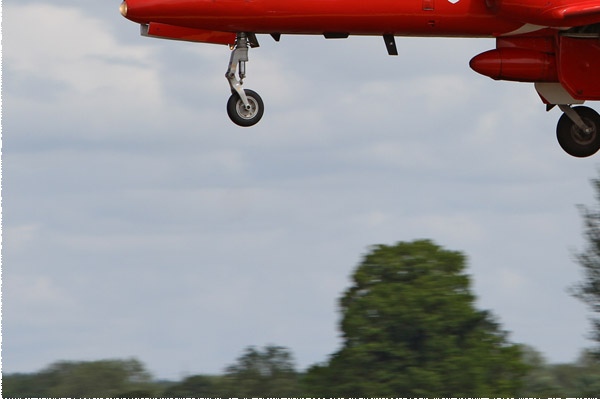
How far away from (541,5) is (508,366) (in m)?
35.6

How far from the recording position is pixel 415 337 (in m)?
62.7

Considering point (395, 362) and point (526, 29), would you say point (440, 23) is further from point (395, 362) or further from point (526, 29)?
point (395, 362)

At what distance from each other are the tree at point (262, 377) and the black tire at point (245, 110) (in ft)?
107

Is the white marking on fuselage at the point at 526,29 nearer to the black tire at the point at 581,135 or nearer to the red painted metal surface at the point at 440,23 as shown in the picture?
the red painted metal surface at the point at 440,23

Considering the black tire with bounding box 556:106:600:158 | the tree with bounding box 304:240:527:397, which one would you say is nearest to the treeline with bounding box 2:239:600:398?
the tree with bounding box 304:240:527:397

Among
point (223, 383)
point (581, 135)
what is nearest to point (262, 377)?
point (223, 383)

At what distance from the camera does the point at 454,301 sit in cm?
6369

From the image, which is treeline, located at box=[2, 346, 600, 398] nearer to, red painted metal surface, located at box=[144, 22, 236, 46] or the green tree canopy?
the green tree canopy

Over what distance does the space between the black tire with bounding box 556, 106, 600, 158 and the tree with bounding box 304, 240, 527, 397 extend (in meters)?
29.1

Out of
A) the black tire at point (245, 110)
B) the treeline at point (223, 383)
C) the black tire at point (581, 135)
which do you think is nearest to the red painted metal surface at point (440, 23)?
the black tire at point (245, 110)

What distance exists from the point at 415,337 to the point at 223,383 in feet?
29.5

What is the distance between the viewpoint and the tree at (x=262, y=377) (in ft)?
192

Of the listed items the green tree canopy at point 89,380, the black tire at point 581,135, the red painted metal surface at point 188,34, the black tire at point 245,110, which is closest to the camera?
the red painted metal surface at point 188,34

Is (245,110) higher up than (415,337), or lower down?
lower down
